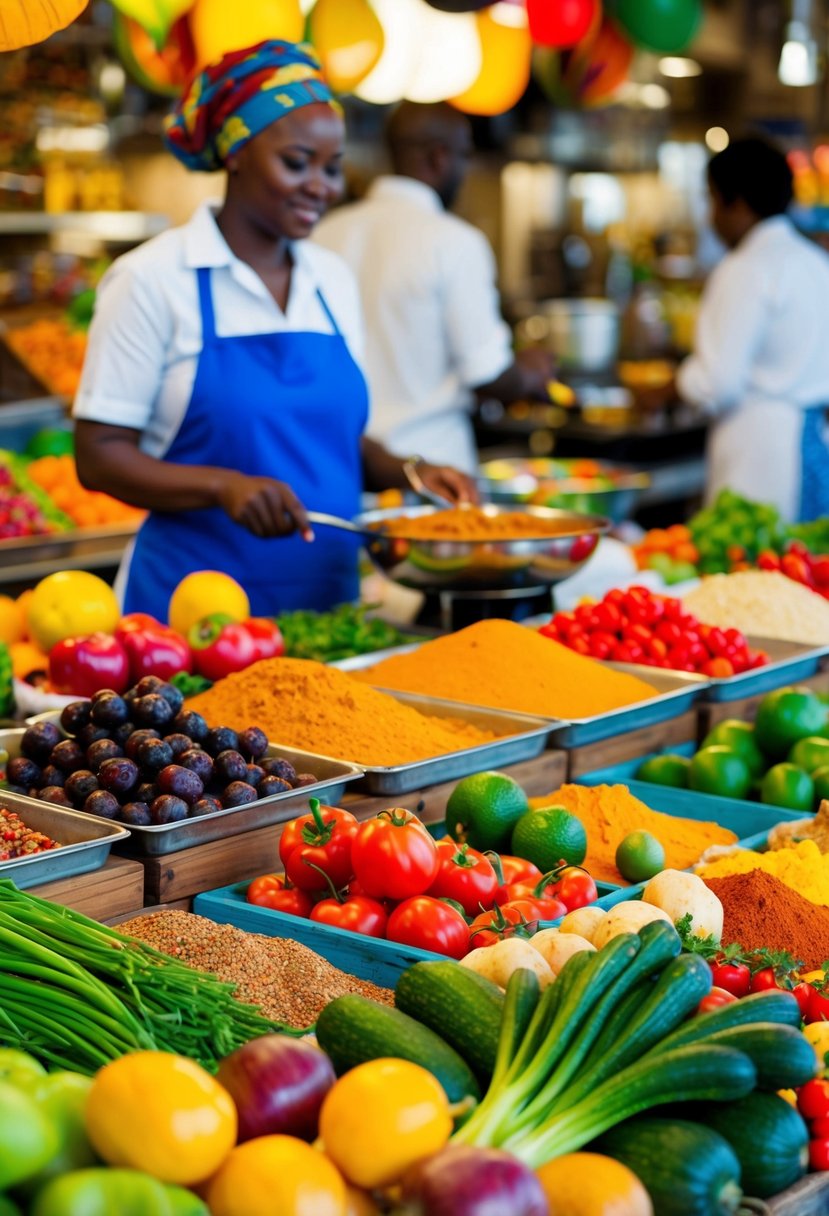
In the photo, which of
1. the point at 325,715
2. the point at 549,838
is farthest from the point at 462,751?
the point at 549,838

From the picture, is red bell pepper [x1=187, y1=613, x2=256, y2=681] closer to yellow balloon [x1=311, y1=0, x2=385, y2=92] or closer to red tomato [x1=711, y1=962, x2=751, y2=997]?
red tomato [x1=711, y1=962, x2=751, y2=997]

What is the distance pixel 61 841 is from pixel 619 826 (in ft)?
3.16

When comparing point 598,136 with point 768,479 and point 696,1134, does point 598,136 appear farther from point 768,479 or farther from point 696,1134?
point 696,1134

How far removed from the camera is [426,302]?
5.57 meters

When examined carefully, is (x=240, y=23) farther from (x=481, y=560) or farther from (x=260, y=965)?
(x=260, y=965)

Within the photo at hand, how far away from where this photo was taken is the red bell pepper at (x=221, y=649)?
10.0ft

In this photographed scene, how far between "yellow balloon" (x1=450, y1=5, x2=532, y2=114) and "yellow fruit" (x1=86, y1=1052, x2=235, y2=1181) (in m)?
6.10

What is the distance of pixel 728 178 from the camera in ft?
21.1

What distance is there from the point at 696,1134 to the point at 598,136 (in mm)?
12571

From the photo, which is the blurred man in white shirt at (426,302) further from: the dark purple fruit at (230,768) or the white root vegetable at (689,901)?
the white root vegetable at (689,901)

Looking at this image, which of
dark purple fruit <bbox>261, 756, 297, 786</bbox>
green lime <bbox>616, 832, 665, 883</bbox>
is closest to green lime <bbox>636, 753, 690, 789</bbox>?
green lime <bbox>616, 832, 665, 883</bbox>

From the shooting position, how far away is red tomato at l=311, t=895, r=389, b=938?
2086mm

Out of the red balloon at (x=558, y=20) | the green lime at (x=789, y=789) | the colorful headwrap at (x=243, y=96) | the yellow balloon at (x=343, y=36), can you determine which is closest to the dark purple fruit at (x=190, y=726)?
the green lime at (x=789, y=789)

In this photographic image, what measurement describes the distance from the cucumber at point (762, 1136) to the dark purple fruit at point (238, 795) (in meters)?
0.95
